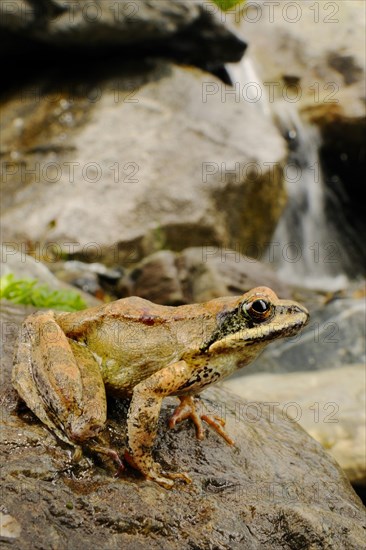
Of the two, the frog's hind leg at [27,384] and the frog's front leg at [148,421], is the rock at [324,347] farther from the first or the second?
the frog's hind leg at [27,384]

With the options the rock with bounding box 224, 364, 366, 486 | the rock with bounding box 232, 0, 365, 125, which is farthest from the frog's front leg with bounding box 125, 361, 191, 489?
the rock with bounding box 232, 0, 365, 125

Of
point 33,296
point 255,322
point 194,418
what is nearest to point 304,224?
point 33,296

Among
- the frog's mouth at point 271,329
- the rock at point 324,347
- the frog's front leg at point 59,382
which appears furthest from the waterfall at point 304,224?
the frog's front leg at point 59,382

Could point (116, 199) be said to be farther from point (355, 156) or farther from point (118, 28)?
point (355, 156)

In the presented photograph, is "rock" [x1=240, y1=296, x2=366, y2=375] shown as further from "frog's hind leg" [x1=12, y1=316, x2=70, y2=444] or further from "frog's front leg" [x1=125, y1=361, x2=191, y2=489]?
"frog's hind leg" [x1=12, y1=316, x2=70, y2=444]

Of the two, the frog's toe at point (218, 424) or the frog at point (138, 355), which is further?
the frog's toe at point (218, 424)

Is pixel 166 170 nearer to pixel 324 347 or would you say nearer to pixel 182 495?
pixel 324 347
